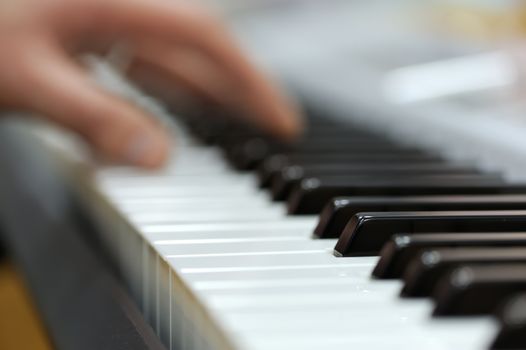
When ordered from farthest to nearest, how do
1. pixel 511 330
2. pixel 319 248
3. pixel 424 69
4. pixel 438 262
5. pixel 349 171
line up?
pixel 424 69 → pixel 349 171 → pixel 319 248 → pixel 438 262 → pixel 511 330

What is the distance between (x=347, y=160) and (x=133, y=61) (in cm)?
68

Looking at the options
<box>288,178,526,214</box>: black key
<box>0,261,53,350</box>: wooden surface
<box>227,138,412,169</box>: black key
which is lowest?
<box>0,261,53,350</box>: wooden surface

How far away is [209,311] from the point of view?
1.55 feet

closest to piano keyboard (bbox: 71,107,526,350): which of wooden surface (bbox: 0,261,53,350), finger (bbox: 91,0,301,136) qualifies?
finger (bbox: 91,0,301,136)

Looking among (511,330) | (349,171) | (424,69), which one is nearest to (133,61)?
(424,69)

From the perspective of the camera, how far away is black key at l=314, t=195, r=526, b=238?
2.22 feet

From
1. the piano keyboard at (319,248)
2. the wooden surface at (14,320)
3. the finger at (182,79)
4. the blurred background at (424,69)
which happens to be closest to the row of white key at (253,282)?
the piano keyboard at (319,248)

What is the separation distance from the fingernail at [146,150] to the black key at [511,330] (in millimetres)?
648

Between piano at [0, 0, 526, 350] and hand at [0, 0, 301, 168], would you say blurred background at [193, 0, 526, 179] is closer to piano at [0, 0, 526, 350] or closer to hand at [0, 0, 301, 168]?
piano at [0, 0, 526, 350]

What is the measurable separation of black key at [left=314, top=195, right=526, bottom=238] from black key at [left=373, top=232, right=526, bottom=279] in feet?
0.28

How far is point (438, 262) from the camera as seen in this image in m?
0.51

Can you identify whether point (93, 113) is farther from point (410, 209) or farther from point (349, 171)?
point (410, 209)

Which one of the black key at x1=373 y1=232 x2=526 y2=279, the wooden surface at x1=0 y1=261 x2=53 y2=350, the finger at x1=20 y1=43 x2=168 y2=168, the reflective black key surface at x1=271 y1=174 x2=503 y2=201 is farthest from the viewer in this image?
the wooden surface at x1=0 y1=261 x2=53 y2=350

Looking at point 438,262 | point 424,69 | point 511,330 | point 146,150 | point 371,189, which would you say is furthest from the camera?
point 424,69
